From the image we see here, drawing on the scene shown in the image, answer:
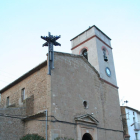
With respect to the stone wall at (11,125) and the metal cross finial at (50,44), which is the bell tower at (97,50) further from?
the stone wall at (11,125)

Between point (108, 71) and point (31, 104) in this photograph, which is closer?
point (31, 104)

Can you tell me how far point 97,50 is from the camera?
1872 cm

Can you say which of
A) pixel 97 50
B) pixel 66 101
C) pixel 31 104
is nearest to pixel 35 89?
pixel 31 104

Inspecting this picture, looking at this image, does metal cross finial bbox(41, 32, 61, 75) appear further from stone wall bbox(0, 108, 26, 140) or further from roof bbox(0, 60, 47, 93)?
stone wall bbox(0, 108, 26, 140)

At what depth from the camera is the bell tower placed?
18.5m

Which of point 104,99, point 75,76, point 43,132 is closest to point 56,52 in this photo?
point 75,76

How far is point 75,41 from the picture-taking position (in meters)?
21.4

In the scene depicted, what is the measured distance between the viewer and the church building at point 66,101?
39.3 ft

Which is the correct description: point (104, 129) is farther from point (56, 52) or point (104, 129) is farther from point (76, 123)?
point (56, 52)

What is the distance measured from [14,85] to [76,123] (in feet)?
23.1

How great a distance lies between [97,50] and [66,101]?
7.66 metres

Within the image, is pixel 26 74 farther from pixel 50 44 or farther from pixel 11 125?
pixel 11 125

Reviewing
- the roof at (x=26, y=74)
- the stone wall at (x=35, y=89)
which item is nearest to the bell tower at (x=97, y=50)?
the roof at (x=26, y=74)

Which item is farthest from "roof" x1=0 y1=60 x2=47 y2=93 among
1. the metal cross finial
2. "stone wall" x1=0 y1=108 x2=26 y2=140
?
"stone wall" x1=0 y1=108 x2=26 y2=140
